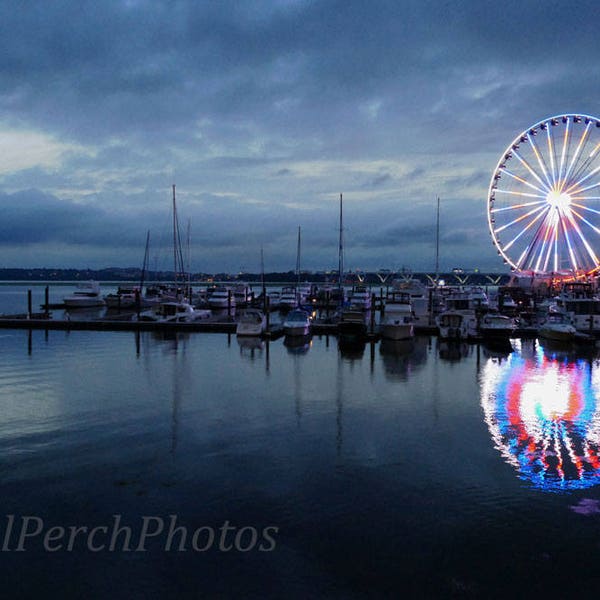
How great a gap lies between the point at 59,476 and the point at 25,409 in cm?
798

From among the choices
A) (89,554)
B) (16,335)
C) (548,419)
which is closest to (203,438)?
(89,554)

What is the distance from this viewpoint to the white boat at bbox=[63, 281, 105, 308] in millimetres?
80019

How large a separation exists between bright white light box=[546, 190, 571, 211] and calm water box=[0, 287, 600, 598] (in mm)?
35262

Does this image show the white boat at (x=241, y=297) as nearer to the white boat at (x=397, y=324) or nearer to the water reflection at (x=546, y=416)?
the white boat at (x=397, y=324)

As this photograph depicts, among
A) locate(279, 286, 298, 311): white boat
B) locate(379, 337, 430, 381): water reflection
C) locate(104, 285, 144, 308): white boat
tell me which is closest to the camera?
locate(379, 337, 430, 381): water reflection

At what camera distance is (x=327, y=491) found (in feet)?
42.9

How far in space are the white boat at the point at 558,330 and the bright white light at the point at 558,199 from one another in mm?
15955

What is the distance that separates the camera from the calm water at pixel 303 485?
969 centimetres

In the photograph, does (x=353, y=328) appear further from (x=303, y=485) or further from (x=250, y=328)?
(x=303, y=485)

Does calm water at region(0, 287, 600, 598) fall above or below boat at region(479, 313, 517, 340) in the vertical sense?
below

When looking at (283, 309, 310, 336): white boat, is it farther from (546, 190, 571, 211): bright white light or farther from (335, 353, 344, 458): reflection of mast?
(546, 190, 571, 211): bright white light

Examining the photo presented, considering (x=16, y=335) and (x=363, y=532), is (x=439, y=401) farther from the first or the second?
(x=16, y=335)

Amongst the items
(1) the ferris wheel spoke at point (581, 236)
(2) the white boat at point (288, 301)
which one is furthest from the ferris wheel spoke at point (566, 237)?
(2) the white boat at point (288, 301)

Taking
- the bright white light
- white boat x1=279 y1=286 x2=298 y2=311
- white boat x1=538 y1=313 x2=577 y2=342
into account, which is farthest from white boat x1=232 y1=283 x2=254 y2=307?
white boat x1=538 y1=313 x2=577 y2=342
